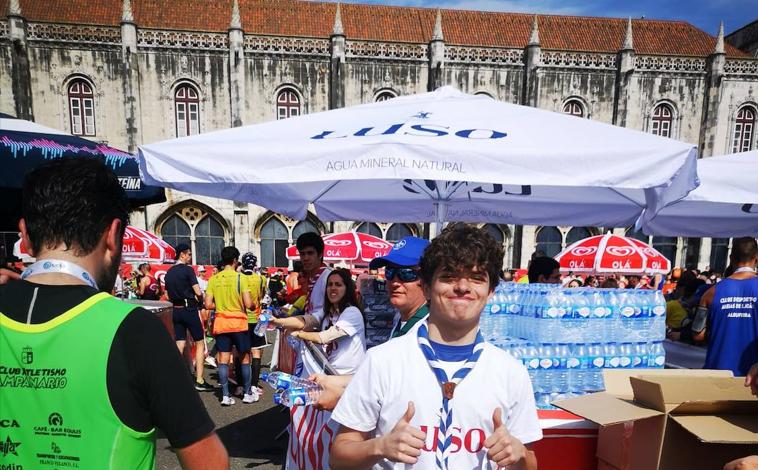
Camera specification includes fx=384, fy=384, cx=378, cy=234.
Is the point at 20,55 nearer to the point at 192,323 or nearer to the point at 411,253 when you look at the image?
the point at 192,323

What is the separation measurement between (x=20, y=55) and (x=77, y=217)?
24.3 m

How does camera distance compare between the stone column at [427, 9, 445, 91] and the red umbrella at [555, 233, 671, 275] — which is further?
the stone column at [427, 9, 445, 91]

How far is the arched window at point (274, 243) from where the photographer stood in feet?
68.1

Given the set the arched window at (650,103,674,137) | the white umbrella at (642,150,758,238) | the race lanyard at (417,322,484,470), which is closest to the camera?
the race lanyard at (417,322,484,470)

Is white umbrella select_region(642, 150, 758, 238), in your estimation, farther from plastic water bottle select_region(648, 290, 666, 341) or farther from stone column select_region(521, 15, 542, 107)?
stone column select_region(521, 15, 542, 107)

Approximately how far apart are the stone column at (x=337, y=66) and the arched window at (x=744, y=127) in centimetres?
2193

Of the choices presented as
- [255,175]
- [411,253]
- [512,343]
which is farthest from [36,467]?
[512,343]

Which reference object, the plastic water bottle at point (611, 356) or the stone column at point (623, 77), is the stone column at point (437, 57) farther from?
the plastic water bottle at point (611, 356)

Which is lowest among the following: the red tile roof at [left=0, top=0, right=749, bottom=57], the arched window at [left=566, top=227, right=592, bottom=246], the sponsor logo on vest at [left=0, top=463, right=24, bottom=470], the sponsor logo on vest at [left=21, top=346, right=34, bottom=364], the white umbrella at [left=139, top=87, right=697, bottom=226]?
the arched window at [left=566, top=227, right=592, bottom=246]

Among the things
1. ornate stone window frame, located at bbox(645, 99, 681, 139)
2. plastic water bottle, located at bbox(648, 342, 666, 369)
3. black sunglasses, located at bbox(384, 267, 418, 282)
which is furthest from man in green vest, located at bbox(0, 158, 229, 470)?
ornate stone window frame, located at bbox(645, 99, 681, 139)

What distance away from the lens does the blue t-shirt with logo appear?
341 cm

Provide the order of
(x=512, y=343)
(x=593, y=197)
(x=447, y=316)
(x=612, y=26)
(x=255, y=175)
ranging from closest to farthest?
(x=447, y=316) < (x=255, y=175) < (x=512, y=343) < (x=593, y=197) < (x=612, y=26)

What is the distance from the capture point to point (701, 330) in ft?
12.3

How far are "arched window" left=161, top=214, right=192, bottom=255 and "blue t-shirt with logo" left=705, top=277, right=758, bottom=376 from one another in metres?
20.8
